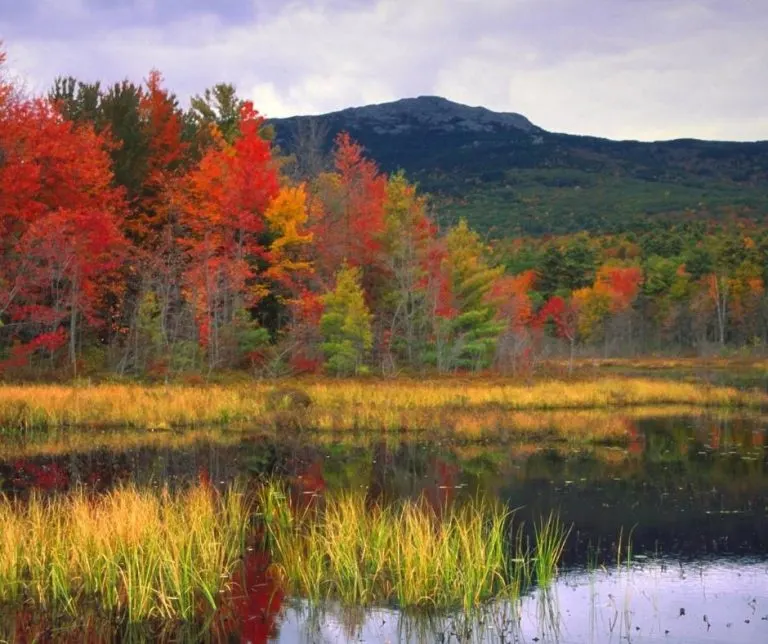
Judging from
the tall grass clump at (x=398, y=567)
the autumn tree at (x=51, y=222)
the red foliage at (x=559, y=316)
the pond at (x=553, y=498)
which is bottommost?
the pond at (x=553, y=498)

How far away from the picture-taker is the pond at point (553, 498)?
9820 millimetres

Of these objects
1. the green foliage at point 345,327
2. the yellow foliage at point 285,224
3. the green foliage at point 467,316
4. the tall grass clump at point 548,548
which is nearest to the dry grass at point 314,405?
the green foliage at point 345,327

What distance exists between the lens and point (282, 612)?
1027 centimetres

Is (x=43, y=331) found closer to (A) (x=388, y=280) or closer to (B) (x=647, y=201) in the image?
(A) (x=388, y=280)

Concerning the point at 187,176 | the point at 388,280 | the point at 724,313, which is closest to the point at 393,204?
the point at 388,280

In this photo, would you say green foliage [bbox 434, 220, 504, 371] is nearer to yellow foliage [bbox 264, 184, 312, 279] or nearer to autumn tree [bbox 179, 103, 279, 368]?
yellow foliage [bbox 264, 184, 312, 279]

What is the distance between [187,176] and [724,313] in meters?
54.4

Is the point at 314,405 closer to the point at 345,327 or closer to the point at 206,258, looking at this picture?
the point at 345,327

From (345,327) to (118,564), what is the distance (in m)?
27.6

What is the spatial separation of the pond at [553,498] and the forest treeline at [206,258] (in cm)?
1125

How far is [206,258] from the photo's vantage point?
3669cm

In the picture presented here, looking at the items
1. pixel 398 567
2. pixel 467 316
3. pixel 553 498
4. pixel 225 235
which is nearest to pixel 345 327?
pixel 225 235

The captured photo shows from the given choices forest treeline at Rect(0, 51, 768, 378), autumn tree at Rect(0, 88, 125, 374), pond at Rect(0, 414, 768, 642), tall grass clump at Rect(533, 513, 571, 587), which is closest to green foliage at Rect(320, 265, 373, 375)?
forest treeline at Rect(0, 51, 768, 378)

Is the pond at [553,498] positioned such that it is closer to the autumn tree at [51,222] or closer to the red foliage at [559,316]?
the autumn tree at [51,222]
